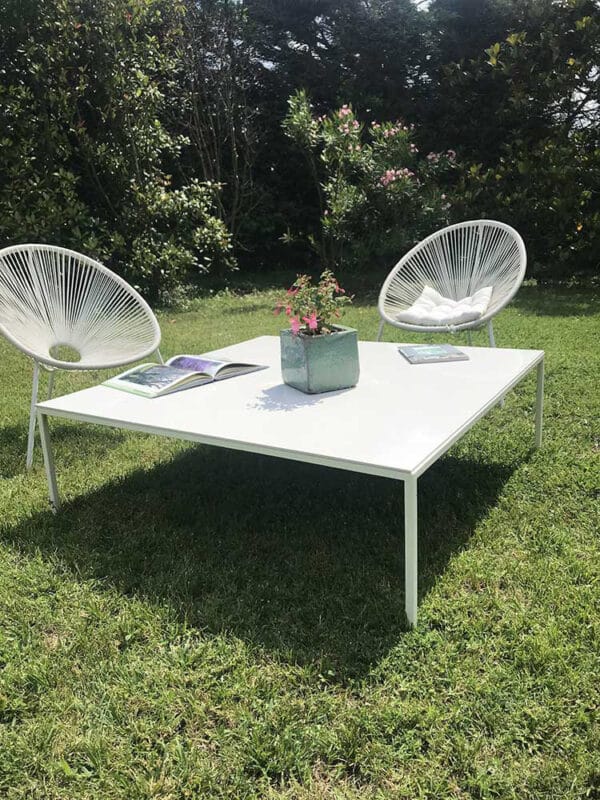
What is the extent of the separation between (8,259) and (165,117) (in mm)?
4577

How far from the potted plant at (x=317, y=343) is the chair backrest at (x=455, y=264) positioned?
3.94 ft

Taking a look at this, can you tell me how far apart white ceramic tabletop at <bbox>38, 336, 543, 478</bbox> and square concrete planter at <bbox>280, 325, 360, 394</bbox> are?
4 centimetres

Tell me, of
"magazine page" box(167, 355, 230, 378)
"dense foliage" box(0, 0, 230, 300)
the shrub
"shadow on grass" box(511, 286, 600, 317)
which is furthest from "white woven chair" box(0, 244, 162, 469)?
the shrub

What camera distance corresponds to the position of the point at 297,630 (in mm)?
1434

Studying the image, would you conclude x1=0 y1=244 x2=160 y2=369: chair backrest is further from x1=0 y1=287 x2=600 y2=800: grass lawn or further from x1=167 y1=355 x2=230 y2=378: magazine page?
Result: x1=0 y1=287 x2=600 y2=800: grass lawn

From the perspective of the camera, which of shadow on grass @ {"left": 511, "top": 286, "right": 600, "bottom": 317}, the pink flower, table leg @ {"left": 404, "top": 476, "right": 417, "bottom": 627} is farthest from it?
shadow on grass @ {"left": 511, "top": 286, "right": 600, "bottom": 317}

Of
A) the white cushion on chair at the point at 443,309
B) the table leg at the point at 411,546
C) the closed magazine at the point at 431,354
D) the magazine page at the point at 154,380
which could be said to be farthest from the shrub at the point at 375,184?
the table leg at the point at 411,546

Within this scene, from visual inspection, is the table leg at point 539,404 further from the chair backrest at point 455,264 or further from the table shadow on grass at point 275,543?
the chair backrest at point 455,264

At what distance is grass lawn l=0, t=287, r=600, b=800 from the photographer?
111cm

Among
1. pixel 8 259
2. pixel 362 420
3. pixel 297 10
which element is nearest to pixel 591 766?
pixel 362 420

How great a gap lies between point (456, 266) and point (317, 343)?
1836mm

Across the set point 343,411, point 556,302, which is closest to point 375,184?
point 556,302

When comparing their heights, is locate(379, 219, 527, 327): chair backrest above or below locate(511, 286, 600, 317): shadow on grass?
above

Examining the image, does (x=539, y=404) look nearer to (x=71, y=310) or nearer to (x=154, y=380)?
(x=154, y=380)
